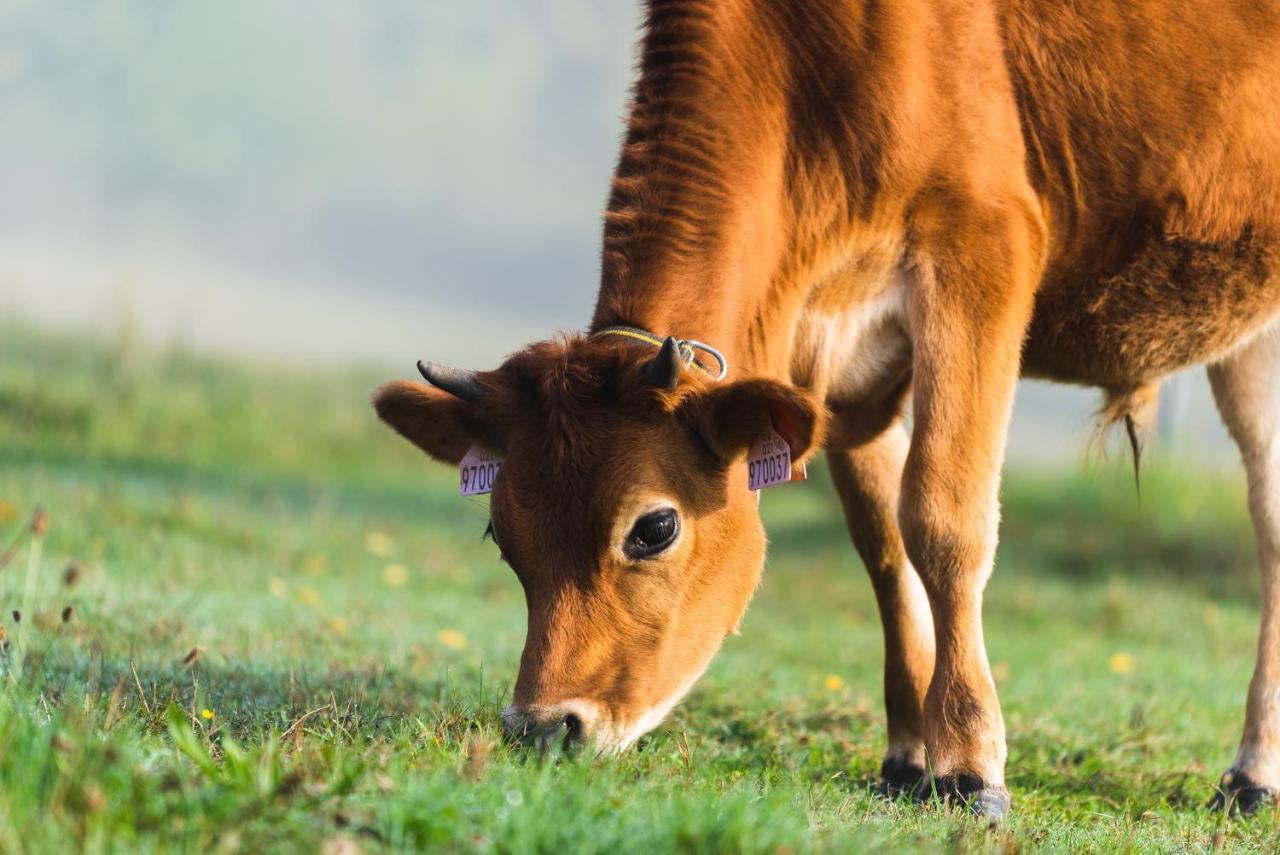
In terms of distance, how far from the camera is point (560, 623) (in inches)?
156

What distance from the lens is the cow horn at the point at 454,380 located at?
14.1 ft

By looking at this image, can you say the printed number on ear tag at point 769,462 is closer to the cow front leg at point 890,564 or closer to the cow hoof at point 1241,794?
the cow front leg at point 890,564

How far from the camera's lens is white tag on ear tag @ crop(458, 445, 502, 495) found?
4.44 meters

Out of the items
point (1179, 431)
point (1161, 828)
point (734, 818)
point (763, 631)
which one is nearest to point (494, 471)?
point (734, 818)

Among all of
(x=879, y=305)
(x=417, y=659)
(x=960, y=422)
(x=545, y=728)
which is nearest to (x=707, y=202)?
(x=879, y=305)

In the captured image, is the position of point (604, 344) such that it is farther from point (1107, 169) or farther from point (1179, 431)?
point (1179, 431)

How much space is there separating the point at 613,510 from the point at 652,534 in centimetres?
18

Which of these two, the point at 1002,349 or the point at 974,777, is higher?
the point at 1002,349

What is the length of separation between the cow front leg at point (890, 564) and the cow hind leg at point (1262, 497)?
3.86 ft

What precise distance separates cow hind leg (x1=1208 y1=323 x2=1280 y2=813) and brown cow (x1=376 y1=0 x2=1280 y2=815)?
0.06 feet

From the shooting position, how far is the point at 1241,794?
5.27 metres

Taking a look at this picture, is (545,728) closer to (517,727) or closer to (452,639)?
(517,727)

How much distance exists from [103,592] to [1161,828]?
14.7 feet

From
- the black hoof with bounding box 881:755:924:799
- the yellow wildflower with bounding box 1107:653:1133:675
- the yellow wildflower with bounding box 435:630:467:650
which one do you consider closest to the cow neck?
the black hoof with bounding box 881:755:924:799
